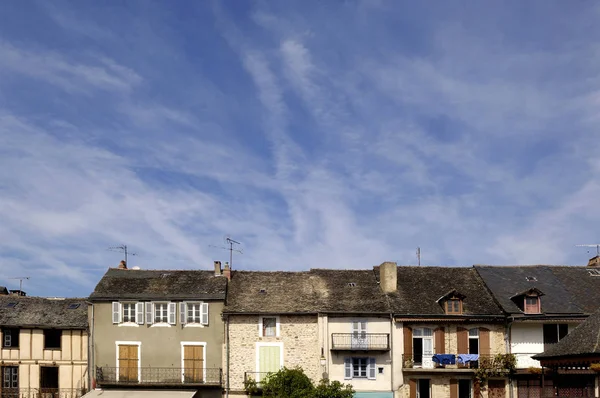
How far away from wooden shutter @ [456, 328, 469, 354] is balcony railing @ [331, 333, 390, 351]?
378cm

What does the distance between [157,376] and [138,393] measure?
130cm

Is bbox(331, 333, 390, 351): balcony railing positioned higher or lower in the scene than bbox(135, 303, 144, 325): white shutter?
lower

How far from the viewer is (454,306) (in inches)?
1500

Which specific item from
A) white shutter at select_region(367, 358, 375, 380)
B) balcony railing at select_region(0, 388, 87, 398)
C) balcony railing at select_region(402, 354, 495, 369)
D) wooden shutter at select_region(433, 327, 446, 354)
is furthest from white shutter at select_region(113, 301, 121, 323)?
wooden shutter at select_region(433, 327, 446, 354)

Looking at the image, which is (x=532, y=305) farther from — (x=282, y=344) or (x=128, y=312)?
(x=128, y=312)

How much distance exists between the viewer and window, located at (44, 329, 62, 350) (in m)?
38.6

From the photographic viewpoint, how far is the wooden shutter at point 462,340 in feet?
124

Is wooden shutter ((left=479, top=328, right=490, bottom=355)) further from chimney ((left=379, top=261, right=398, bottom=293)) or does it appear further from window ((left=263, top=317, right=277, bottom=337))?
window ((left=263, top=317, right=277, bottom=337))

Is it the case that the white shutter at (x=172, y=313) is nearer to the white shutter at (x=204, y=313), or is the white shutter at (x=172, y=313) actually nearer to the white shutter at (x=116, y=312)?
the white shutter at (x=204, y=313)

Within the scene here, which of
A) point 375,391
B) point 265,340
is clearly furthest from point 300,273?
point 375,391

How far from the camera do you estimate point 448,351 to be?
37719 mm

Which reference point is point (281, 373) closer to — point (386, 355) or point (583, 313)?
point (386, 355)

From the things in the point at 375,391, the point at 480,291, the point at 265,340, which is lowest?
the point at 375,391

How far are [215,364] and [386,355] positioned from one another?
355 inches
